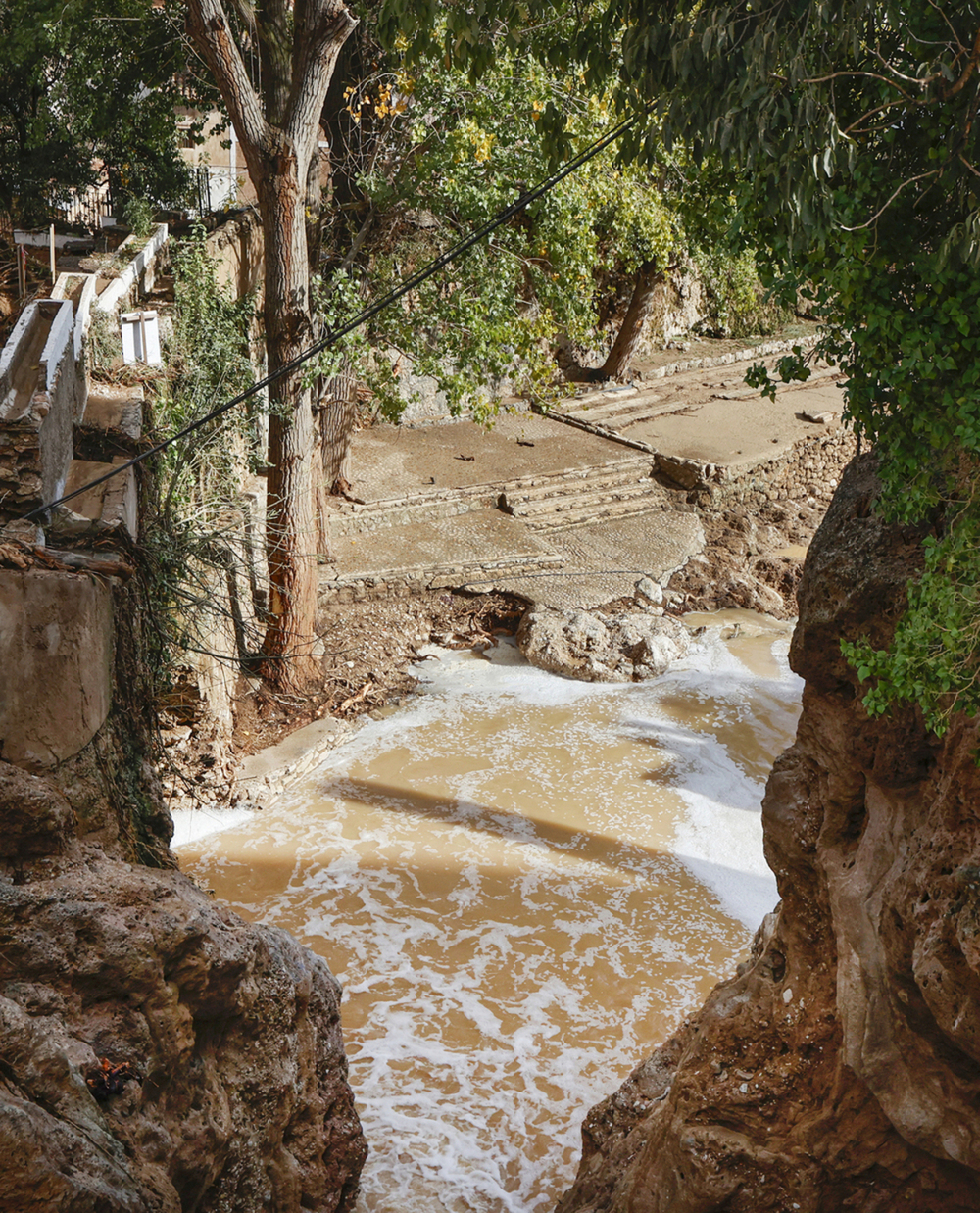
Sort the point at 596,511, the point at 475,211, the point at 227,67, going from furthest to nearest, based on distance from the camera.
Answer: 1. the point at 596,511
2. the point at 475,211
3. the point at 227,67

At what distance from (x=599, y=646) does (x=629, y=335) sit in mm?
9386

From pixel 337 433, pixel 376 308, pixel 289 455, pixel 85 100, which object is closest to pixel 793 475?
pixel 337 433

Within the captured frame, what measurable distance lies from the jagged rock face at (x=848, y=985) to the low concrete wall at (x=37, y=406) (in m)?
4.46

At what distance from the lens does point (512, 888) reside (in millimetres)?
9875

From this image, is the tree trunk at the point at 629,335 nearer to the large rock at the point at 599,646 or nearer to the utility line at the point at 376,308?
the large rock at the point at 599,646

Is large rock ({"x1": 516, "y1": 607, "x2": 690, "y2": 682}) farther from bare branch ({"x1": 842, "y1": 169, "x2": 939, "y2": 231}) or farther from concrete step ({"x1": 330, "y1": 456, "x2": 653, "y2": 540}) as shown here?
bare branch ({"x1": 842, "y1": 169, "x2": 939, "y2": 231})

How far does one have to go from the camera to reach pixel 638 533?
1691 cm

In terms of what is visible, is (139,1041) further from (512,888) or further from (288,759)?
(288,759)

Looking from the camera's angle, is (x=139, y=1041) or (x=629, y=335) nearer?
(x=139, y=1041)

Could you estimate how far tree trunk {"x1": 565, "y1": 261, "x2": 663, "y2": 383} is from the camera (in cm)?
2022

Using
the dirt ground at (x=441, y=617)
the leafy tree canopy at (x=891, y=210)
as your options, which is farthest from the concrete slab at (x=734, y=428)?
the leafy tree canopy at (x=891, y=210)

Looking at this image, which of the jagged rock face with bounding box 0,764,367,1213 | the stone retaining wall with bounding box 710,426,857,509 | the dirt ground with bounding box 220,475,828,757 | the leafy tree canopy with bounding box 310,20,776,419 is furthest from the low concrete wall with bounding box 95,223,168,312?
the stone retaining wall with bounding box 710,426,857,509

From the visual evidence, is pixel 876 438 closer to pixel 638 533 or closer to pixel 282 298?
pixel 282 298

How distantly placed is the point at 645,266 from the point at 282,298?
10.5 meters
